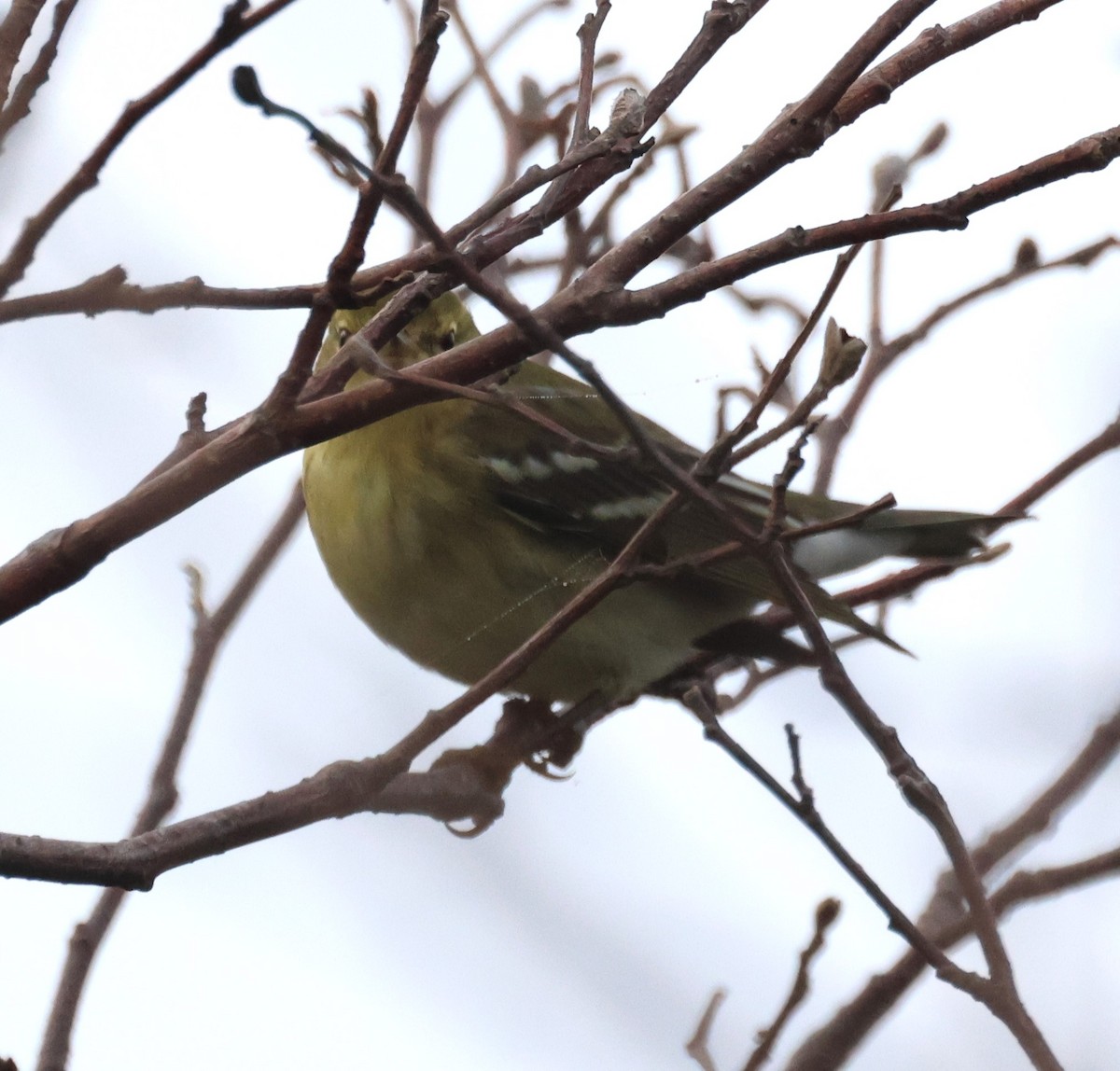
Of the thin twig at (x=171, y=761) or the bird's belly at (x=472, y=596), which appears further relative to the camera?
the bird's belly at (x=472, y=596)

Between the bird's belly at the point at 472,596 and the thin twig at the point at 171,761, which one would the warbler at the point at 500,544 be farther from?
the thin twig at the point at 171,761

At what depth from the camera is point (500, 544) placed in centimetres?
364

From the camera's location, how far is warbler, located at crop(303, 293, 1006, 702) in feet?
11.6

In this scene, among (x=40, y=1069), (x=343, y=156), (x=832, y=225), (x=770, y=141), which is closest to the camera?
(x=343, y=156)

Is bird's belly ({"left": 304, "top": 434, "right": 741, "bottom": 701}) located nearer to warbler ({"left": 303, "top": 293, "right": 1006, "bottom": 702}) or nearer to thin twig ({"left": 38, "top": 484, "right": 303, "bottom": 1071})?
warbler ({"left": 303, "top": 293, "right": 1006, "bottom": 702})

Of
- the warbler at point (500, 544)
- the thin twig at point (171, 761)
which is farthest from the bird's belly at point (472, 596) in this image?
the thin twig at point (171, 761)

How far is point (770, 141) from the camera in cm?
163

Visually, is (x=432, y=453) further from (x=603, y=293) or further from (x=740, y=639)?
(x=603, y=293)

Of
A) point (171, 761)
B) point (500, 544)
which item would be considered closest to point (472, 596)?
point (500, 544)

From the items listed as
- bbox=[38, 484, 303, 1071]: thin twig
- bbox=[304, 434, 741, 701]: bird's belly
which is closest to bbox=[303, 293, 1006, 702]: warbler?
bbox=[304, 434, 741, 701]: bird's belly

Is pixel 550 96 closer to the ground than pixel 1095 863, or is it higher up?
higher up

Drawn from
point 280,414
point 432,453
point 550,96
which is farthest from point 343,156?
point 432,453

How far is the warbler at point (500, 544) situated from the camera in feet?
11.6

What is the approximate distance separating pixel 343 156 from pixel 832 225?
526 mm
